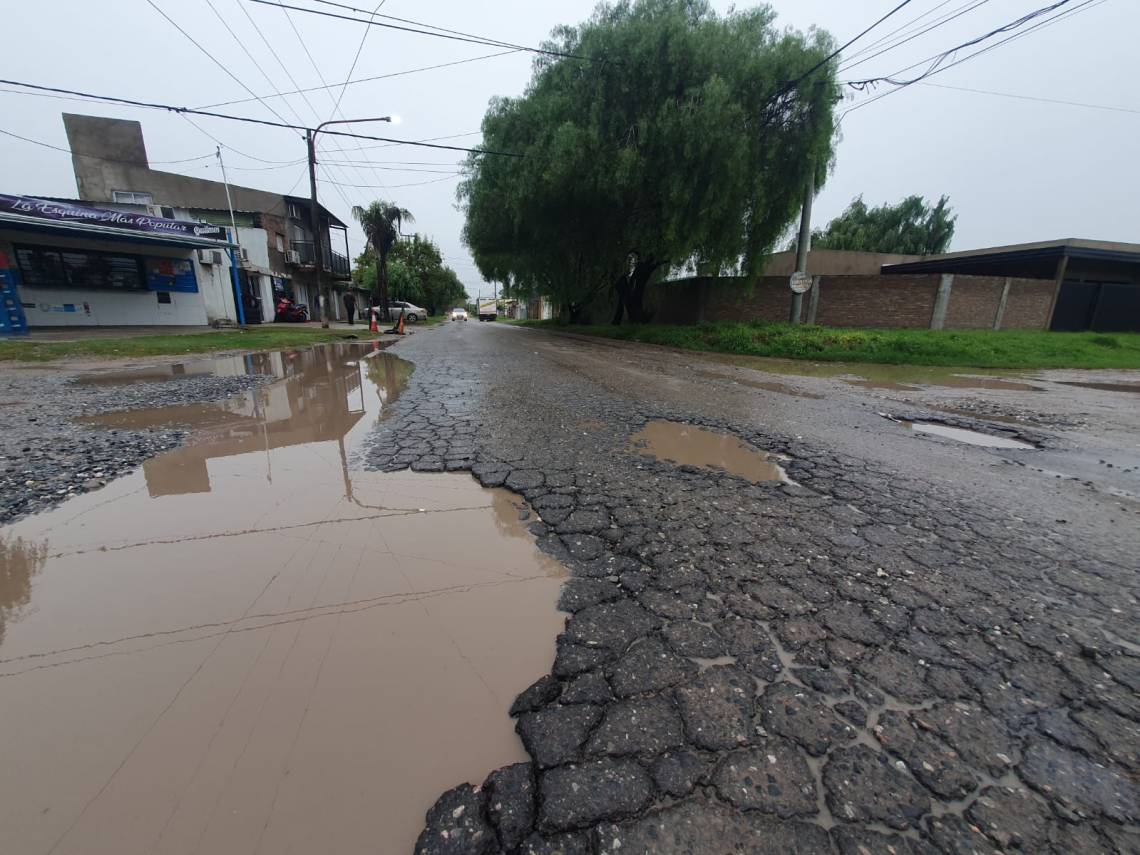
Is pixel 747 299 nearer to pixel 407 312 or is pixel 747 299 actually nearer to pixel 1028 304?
pixel 1028 304

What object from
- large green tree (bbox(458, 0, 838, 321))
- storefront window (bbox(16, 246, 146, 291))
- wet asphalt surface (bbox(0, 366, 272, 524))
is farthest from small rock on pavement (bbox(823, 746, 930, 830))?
storefront window (bbox(16, 246, 146, 291))

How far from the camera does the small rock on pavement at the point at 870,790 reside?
4.05ft

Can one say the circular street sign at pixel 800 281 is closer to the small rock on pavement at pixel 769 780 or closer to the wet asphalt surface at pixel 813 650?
the wet asphalt surface at pixel 813 650

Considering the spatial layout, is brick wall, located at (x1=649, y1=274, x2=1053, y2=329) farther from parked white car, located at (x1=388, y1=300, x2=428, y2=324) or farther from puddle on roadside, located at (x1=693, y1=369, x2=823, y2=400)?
parked white car, located at (x1=388, y1=300, x2=428, y2=324)

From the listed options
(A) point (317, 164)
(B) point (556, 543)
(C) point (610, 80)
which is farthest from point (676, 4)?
(B) point (556, 543)

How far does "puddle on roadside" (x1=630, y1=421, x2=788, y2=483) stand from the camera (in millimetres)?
3853

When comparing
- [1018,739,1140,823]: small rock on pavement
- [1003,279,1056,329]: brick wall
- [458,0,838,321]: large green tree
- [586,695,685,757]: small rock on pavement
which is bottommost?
[586,695,685,757]: small rock on pavement

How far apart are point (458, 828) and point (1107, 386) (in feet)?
44.4

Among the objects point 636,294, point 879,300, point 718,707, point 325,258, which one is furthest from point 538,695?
point 325,258

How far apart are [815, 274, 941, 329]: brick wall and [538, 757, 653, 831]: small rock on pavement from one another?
18175 mm

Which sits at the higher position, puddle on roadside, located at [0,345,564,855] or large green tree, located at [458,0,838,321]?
large green tree, located at [458,0,838,321]

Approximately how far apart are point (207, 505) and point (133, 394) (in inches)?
194

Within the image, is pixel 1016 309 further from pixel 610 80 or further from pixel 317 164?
pixel 317 164

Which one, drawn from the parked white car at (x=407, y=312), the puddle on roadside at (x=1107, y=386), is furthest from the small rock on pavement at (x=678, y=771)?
the parked white car at (x=407, y=312)
